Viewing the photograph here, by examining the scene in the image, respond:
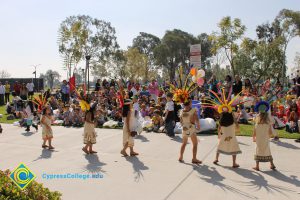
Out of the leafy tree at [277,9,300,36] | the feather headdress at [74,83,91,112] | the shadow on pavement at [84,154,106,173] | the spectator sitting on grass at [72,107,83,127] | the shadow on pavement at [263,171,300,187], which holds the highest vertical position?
the leafy tree at [277,9,300,36]

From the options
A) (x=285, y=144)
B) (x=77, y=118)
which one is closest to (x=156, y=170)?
(x=285, y=144)

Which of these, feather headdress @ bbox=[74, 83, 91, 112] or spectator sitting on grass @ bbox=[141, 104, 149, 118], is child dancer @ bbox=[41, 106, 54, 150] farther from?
spectator sitting on grass @ bbox=[141, 104, 149, 118]

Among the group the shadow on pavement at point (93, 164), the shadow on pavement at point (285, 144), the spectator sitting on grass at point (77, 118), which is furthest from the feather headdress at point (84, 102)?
the shadow on pavement at point (285, 144)

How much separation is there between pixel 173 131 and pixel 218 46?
871 inches

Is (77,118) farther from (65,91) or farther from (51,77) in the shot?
(51,77)

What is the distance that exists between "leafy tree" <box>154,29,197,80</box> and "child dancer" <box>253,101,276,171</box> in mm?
53165

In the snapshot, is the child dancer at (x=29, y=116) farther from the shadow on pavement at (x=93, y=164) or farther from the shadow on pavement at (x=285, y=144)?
the shadow on pavement at (x=285, y=144)

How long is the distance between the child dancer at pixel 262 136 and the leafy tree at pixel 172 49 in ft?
174

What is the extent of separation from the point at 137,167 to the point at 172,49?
2193 inches

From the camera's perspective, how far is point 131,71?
175 feet

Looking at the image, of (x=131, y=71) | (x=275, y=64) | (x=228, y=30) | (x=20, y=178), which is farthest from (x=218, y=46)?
(x=20, y=178)

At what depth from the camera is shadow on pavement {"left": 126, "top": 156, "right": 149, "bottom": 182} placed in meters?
6.59

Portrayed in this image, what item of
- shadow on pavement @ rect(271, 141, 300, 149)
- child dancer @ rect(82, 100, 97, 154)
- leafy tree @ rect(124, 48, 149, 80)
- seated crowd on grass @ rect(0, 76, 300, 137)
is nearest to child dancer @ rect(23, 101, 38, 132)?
seated crowd on grass @ rect(0, 76, 300, 137)

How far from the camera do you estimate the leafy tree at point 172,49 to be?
200ft
